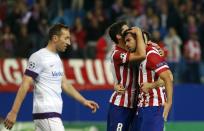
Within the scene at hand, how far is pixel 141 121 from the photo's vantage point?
10180mm

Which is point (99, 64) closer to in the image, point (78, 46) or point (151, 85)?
point (78, 46)

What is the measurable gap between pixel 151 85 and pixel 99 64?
344 inches

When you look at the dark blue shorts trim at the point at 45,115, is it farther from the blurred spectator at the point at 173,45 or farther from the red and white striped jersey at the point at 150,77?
the blurred spectator at the point at 173,45

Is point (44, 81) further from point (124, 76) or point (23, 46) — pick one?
point (23, 46)

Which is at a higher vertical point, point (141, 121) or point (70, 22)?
point (70, 22)

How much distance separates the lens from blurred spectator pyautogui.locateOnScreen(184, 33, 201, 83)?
19.8 m

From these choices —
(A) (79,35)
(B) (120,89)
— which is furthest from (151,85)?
(A) (79,35)

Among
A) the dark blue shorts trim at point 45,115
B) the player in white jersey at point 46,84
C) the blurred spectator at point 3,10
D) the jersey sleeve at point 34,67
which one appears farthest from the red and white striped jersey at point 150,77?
the blurred spectator at point 3,10

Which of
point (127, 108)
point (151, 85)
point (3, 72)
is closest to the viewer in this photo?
point (151, 85)

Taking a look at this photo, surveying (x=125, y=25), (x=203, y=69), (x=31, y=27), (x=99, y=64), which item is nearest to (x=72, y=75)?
(x=99, y=64)

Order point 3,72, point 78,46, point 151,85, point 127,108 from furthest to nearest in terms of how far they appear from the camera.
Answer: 1. point 78,46
2. point 3,72
3. point 127,108
4. point 151,85

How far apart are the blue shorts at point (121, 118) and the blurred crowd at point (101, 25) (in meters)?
8.09

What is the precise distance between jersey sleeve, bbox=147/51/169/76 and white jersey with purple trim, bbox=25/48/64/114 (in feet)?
3.95

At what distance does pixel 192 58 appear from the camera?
20.3 m
